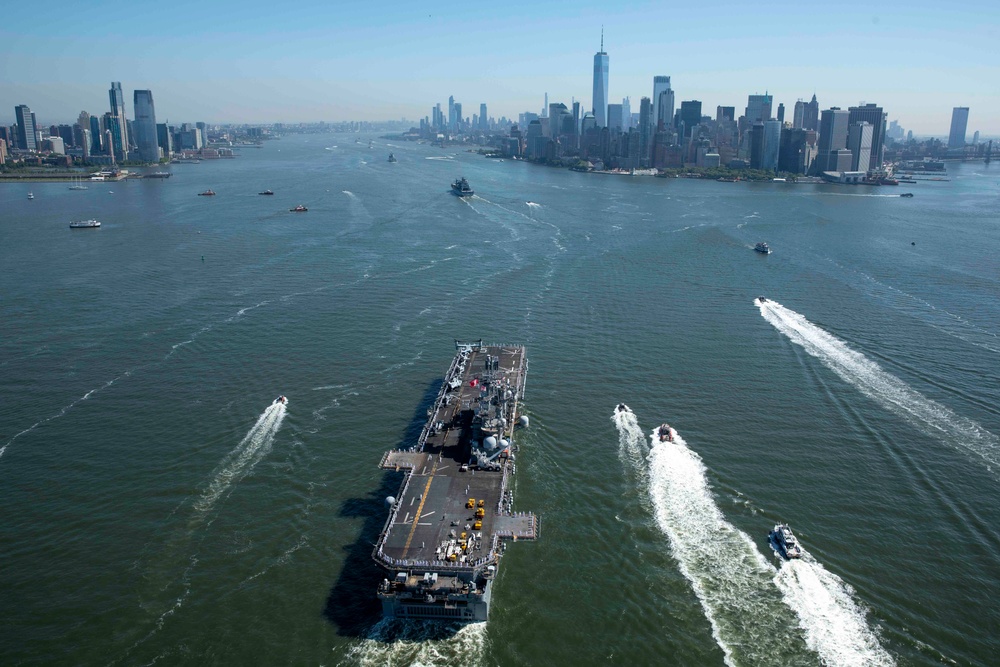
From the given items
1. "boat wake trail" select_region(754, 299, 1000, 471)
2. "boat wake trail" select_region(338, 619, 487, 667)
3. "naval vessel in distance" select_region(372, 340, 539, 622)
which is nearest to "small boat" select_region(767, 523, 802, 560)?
"naval vessel in distance" select_region(372, 340, 539, 622)

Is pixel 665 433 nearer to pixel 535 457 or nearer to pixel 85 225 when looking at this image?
pixel 535 457

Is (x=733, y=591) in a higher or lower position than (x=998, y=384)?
lower

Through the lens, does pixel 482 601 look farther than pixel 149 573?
No

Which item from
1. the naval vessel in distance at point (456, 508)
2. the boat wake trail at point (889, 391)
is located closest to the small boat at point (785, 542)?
the naval vessel in distance at point (456, 508)

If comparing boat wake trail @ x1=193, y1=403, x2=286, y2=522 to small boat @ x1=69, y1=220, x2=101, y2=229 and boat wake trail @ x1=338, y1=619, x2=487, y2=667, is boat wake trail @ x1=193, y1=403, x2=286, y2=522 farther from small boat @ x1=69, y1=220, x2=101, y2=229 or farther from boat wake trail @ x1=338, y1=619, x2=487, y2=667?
small boat @ x1=69, y1=220, x2=101, y2=229

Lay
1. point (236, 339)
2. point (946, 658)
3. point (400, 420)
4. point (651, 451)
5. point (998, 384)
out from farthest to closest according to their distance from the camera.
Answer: point (236, 339) → point (998, 384) → point (400, 420) → point (651, 451) → point (946, 658)

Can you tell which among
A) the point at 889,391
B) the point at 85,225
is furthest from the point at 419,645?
the point at 85,225

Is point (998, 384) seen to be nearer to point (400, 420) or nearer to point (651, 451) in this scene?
point (651, 451)

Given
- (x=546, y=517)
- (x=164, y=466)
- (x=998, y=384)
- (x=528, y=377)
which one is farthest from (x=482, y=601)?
(x=998, y=384)
